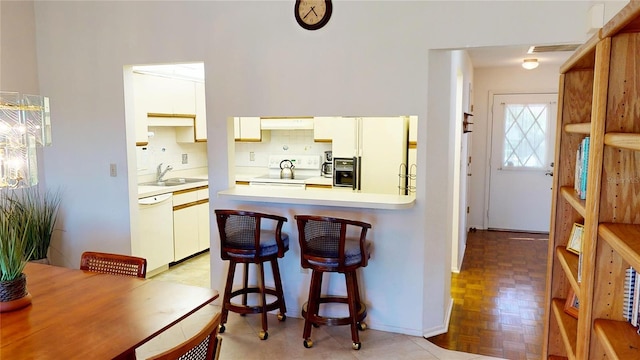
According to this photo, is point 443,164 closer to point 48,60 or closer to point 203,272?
point 203,272

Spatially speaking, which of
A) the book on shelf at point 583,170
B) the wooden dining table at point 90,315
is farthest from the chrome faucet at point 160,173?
the book on shelf at point 583,170

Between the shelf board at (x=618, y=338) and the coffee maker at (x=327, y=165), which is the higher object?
the coffee maker at (x=327, y=165)

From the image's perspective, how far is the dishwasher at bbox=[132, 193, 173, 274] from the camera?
169 inches

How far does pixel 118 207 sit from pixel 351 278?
88.8 inches

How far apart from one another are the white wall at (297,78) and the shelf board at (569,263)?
4.12ft

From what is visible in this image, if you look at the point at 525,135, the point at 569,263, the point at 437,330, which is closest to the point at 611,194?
the point at 569,263

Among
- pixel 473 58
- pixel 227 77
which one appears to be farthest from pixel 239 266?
pixel 473 58

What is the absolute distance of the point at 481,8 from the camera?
291cm

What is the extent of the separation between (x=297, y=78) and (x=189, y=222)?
2.35 meters

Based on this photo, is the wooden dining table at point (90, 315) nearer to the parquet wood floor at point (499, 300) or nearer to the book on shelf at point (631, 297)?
the book on shelf at point (631, 297)

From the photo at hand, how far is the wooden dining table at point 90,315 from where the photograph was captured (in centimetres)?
157

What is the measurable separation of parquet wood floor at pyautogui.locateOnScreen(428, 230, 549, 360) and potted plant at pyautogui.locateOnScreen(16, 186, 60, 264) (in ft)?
11.0

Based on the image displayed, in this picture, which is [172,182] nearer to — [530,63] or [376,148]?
[376,148]

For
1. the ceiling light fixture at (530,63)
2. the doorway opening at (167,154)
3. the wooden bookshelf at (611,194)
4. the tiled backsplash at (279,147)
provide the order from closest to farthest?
the wooden bookshelf at (611,194), the doorway opening at (167,154), the ceiling light fixture at (530,63), the tiled backsplash at (279,147)
